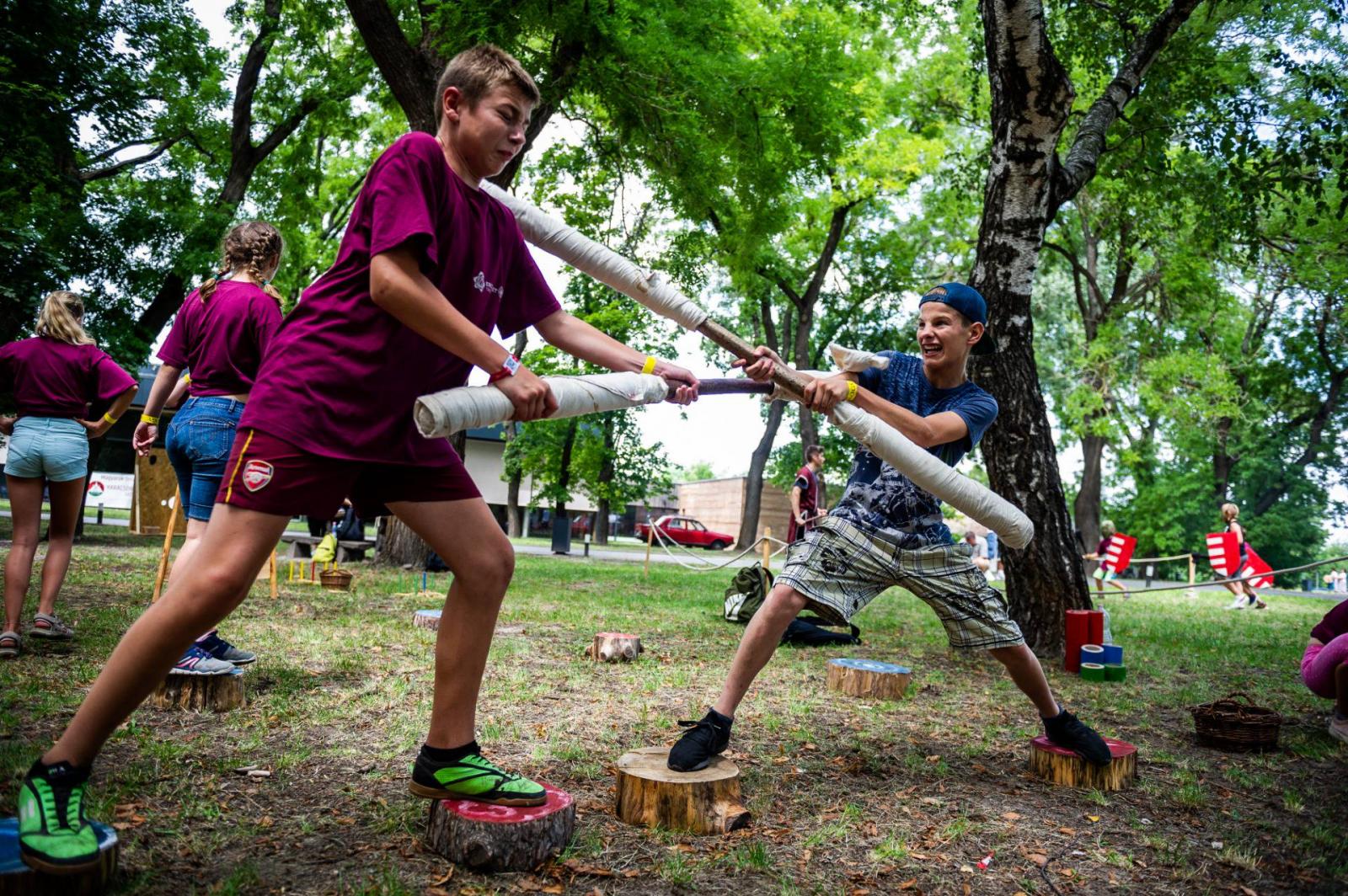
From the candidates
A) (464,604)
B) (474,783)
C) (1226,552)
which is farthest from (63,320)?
(1226,552)

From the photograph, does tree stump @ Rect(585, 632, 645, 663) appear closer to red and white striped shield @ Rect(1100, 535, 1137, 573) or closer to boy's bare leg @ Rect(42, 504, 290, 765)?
boy's bare leg @ Rect(42, 504, 290, 765)

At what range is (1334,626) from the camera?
4949mm

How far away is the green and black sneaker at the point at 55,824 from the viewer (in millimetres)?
2207

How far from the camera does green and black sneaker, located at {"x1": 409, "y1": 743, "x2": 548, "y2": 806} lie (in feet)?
9.29

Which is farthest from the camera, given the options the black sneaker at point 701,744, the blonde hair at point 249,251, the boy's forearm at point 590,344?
the blonde hair at point 249,251

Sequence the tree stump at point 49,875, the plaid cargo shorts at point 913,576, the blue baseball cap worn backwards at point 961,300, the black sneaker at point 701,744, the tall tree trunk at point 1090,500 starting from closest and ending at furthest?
the tree stump at point 49,875
the black sneaker at point 701,744
the plaid cargo shorts at point 913,576
the blue baseball cap worn backwards at point 961,300
the tall tree trunk at point 1090,500

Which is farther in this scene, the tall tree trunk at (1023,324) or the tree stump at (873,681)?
the tall tree trunk at (1023,324)

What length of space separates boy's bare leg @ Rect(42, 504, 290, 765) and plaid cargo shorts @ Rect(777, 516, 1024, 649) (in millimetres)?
2141

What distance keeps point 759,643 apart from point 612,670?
2.74m

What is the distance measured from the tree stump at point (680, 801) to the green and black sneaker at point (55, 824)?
162 cm

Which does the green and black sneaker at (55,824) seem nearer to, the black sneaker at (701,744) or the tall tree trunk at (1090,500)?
the black sneaker at (701,744)

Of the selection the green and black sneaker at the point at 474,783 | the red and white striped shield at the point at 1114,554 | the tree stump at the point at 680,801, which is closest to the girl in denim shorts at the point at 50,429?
the green and black sneaker at the point at 474,783

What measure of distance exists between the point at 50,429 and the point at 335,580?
4.90 meters

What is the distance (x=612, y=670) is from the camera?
6070mm
